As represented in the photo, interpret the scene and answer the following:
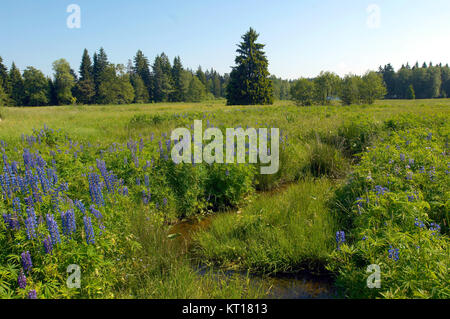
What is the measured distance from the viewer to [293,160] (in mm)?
7066

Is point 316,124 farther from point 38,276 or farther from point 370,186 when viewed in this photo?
point 38,276

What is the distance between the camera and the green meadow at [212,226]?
241 cm

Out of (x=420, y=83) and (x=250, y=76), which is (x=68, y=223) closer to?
(x=250, y=76)

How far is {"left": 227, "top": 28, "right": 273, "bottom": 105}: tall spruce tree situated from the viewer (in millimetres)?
42406

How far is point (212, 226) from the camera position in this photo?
177 inches

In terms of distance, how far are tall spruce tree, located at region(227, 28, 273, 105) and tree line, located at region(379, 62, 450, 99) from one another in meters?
47.3

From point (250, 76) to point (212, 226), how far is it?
4164 centimetres

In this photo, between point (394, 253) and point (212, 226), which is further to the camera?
point (212, 226)

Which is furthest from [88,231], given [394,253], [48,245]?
[394,253]

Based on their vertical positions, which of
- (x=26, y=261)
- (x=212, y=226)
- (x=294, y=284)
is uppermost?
(x=26, y=261)

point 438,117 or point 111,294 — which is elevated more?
point 438,117

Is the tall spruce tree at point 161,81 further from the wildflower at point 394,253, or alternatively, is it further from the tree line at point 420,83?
the wildflower at point 394,253
